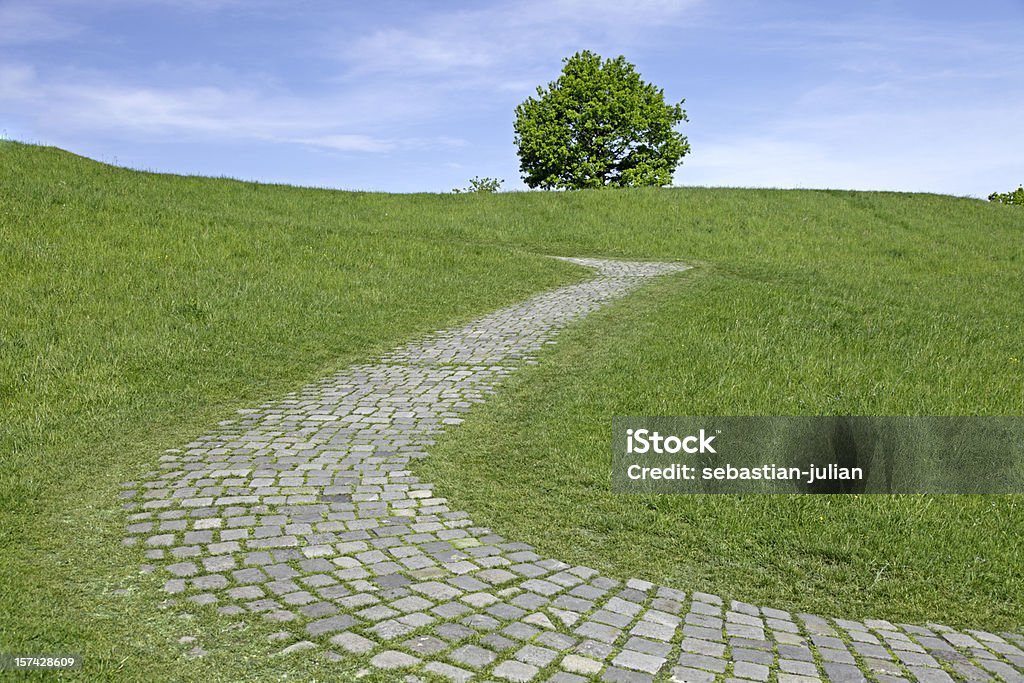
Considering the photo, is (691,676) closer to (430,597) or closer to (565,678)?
(565,678)

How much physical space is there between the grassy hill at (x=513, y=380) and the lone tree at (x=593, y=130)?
21.5 m

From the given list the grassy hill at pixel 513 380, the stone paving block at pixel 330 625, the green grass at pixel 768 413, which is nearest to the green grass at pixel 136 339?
the grassy hill at pixel 513 380

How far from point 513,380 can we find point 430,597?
219 inches

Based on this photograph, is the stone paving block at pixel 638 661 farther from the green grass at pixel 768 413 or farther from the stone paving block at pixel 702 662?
the green grass at pixel 768 413

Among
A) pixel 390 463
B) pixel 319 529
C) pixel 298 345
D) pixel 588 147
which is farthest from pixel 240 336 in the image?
pixel 588 147

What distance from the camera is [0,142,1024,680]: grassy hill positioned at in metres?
5.29

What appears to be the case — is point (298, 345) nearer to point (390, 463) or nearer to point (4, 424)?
point (4, 424)

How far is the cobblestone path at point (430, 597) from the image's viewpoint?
4.16 meters

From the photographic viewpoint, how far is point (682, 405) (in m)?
8.50

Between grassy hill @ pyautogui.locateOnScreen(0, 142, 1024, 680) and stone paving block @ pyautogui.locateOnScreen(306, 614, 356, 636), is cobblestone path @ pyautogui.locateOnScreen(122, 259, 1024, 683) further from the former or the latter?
grassy hill @ pyautogui.locateOnScreen(0, 142, 1024, 680)

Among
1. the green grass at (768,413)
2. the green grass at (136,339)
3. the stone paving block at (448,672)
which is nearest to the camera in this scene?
the stone paving block at (448,672)

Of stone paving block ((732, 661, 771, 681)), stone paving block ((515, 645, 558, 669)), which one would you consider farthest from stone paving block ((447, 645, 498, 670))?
stone paving block ((732, 661, 771, 681))

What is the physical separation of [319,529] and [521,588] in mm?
1724

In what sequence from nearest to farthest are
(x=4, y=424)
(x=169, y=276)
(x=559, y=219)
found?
1. (x=4, y=424)
2. (x=169, y=276)
3. (x=559, y=219)
